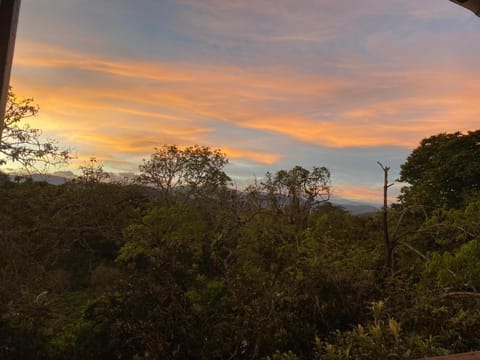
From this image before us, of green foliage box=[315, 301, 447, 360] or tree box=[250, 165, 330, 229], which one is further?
tree box=[250, 165, 330, 229]

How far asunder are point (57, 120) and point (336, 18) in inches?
291

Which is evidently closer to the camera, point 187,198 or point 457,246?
point 457,246

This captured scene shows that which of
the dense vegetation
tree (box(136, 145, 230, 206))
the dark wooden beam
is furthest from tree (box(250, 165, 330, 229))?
the dark wooden beam

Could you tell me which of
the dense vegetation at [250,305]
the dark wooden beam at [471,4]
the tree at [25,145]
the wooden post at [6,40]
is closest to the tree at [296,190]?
the dense vegetation at [250,305]

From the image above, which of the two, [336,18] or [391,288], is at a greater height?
[336,18]

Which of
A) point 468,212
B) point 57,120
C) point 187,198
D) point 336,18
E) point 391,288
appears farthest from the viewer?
point 187,198

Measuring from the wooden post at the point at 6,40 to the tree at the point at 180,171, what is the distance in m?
14.1

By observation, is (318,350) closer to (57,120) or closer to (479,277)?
(479,277)

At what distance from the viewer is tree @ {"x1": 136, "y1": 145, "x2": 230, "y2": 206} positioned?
1498 centimetres

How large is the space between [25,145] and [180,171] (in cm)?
962

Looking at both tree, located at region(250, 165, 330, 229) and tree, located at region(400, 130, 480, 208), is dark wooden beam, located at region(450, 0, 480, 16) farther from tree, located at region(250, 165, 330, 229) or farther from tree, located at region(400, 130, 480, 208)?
tree, located at region(400, 130, 480, 208)

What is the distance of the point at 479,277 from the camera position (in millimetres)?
5633

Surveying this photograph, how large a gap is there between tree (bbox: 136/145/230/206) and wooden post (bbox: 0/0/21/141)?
554 inches

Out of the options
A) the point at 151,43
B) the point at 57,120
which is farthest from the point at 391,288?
the point at 57,120
